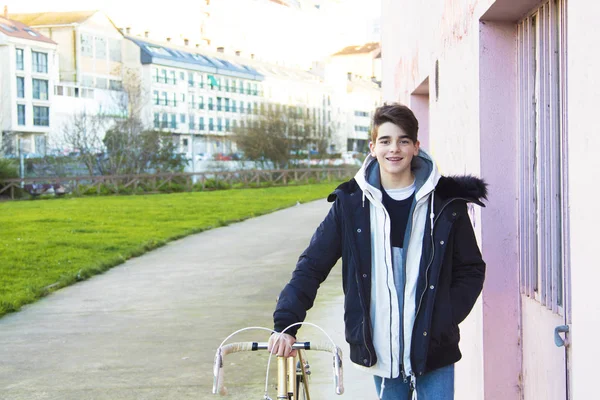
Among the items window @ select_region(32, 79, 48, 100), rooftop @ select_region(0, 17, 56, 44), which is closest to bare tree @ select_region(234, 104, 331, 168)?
window @ select_region(32, 79, 48, 100)

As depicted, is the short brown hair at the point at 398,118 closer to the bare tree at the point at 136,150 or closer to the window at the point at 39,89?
the bare tree at the point at 136,150

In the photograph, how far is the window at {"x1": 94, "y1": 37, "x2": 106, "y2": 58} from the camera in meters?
90.5

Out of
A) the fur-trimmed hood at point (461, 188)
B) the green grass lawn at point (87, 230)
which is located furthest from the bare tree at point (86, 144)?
the fur-trimmed hood at point (461, 188)

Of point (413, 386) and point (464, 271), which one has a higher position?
point (464, 271)

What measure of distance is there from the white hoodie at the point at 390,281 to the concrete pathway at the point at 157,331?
9.86 ft

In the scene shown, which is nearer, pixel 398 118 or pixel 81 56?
pixel 398 118

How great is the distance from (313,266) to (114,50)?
91782 mm

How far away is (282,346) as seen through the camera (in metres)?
3.36

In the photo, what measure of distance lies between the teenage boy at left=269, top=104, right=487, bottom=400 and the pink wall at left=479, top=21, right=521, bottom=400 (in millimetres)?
1239

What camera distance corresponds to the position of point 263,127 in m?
57.6

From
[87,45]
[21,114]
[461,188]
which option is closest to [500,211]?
[461,188]

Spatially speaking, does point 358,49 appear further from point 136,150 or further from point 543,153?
point 543,153

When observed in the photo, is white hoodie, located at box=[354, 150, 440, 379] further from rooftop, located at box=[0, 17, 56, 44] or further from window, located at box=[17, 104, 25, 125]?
rooftop, located at box=[0, 17, 56, 44]

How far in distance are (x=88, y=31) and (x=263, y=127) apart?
37.8 meters
